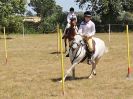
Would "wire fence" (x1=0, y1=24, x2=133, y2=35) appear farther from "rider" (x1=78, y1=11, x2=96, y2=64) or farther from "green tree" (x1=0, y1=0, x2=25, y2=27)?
"rider" (x1=78, y1=11, x2=96, y2=64)

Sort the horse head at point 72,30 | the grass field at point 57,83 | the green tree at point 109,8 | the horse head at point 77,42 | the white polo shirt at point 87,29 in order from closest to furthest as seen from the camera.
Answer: the grass field at point 57,83, the horse head at point 77,42, the white polo shirt at point 87,29, the horse head at point 72,30, the green tree at point 109,8

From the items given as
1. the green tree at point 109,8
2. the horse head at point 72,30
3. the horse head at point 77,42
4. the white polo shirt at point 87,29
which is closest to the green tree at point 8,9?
the green tree at point 109,8

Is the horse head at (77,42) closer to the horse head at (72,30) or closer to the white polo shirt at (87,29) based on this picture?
the white polo shirt at (87,29)

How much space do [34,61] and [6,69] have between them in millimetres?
3029

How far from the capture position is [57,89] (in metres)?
12.0

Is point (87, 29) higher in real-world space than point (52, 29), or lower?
higher

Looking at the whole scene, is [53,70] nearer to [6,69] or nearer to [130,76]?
[6,69]

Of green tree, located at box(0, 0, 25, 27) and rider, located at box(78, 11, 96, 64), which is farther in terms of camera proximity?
green tree, located at box(0, 0, 25, 27)

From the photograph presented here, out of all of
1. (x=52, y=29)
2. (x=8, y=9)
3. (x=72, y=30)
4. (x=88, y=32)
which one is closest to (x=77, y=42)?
(x=88, y=32)

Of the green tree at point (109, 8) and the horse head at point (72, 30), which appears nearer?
the horse head at point (72, 30)

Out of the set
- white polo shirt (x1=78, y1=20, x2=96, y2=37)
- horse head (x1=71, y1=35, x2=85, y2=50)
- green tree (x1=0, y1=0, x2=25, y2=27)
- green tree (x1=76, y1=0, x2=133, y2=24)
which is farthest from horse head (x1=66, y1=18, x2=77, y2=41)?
green tree (x1=76, y1=0, x2=133, y2=24)

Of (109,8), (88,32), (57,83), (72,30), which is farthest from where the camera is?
(109,8)

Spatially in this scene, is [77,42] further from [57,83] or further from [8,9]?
[8,9]

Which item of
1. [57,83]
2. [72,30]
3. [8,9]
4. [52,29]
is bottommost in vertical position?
[52,29]
